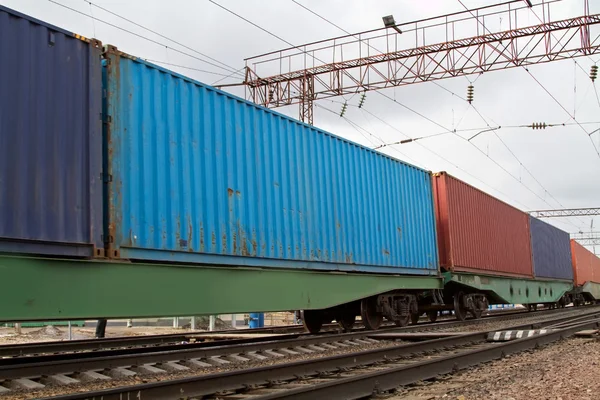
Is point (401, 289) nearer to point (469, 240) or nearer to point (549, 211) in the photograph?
point (469, 240)

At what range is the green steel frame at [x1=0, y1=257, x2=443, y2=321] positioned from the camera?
502cm

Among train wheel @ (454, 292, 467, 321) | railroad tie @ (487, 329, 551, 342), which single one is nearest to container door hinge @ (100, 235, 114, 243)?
railroad tie @ (487, 329, 551, 342)

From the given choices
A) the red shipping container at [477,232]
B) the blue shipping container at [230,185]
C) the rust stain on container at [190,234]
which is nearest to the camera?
the blue shipping container at [230,185]

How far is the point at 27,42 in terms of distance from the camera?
541cm

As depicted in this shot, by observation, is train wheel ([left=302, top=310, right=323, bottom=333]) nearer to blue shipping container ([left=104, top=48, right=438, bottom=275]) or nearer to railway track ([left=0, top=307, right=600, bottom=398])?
blue shipping container ([left=104, top=48, right=438, bottom=275])

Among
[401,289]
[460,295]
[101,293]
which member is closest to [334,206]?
[401,289]

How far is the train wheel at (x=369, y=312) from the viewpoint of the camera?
1155 centimetres

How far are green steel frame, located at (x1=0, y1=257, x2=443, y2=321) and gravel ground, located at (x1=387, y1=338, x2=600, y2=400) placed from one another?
9.16 ft

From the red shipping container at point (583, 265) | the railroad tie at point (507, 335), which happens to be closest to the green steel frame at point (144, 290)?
the railroad tie at point (507, 335)

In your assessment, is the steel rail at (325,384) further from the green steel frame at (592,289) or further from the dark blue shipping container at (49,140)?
the green steel frame at (592,289)

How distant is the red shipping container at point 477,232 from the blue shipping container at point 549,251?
1.13 meters

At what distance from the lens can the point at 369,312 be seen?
1164cm

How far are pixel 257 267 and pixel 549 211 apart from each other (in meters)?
49.3

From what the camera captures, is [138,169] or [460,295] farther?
[460,295]
